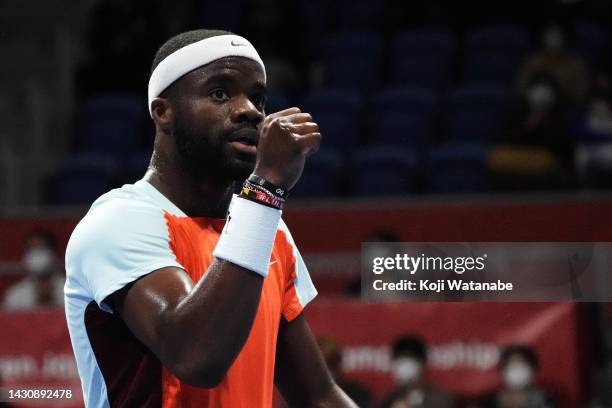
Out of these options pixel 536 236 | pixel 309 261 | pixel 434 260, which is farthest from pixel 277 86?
pixel 434 260

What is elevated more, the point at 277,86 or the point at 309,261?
the point at 277,86

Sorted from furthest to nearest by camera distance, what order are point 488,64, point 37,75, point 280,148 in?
point 37,75 → point 488,64 → point 280,148

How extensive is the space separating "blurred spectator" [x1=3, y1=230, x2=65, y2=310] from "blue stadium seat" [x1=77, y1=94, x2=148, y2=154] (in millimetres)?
1921

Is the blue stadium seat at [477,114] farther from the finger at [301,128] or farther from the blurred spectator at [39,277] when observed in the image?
the finger at [301,128]

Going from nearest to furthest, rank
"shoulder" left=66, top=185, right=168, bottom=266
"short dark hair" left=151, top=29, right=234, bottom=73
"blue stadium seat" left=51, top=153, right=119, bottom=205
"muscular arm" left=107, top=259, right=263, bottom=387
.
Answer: "muscular arm" left=107, top=259, right=263, bottom=387 → "shoulder" left=66, top=185, right=168, bottom=266 → "short dark hair" left=151, top=29, right=234, bottom=73 → "blue stadium seat" left=51, top=153, right=119, bottom=205

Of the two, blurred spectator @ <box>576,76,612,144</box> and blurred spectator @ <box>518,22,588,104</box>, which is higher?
blurred spectator @ <box>518,22,588,104</box>

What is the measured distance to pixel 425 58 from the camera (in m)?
8.37

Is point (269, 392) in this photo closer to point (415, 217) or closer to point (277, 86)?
point (415, 217)

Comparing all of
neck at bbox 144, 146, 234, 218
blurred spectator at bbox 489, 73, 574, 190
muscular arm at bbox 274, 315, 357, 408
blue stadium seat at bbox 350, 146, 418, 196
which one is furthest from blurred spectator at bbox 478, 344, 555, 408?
neck at bbox 144, 146, 234, 218

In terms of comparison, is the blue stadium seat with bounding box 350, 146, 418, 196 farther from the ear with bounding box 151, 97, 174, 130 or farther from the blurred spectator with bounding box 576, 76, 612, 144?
the ear with bounding box 151, 97, 174, 130

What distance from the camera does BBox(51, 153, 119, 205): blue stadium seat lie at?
765cm

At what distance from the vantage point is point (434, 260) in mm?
3004

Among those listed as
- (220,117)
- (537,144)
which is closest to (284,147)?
(220,117)

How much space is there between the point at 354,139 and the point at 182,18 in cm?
246
